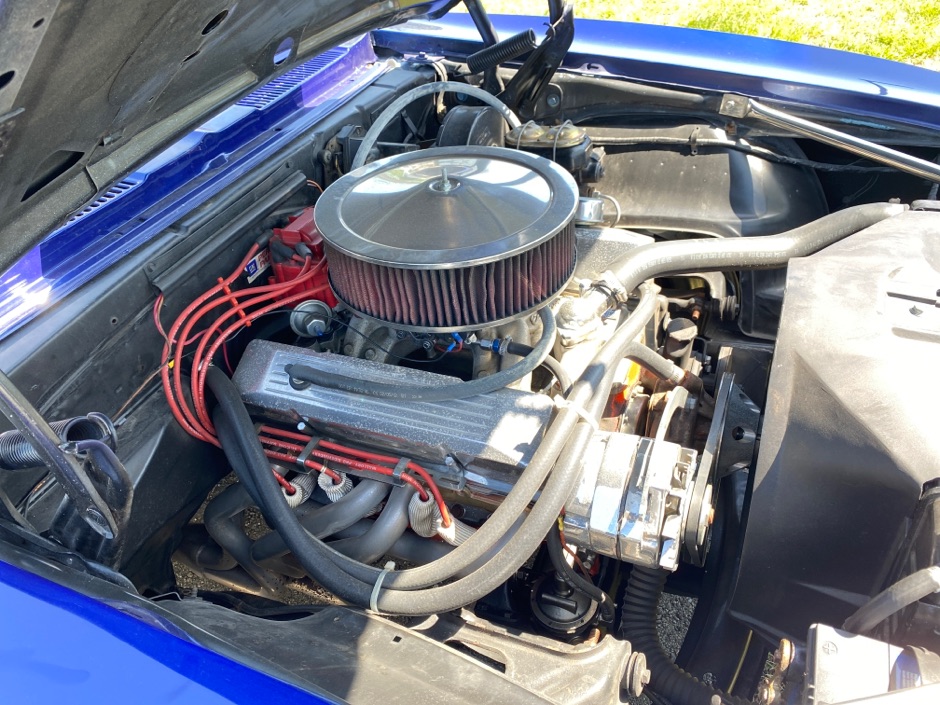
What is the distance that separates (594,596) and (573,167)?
36.3 inches

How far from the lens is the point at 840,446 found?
97 cm

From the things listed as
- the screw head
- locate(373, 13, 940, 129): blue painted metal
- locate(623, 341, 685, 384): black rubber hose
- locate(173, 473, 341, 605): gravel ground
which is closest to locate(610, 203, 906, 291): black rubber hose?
locate(623, 341, 685, 384): black rubber hose

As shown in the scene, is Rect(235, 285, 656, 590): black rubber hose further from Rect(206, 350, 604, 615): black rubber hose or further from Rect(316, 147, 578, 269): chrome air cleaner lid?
Rect(316, 147, 578, 269): chrome air cleaner lid

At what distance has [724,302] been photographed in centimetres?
167

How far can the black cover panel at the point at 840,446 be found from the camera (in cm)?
95

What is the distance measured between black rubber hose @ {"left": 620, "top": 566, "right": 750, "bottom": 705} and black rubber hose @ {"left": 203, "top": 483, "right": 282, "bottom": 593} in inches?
26.7

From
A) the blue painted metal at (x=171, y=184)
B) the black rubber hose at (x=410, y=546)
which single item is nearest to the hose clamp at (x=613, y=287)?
the black rubber hose at (x=410, y=546)

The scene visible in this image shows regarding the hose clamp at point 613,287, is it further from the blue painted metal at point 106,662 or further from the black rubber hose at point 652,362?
the blue painted metal at point 106,662

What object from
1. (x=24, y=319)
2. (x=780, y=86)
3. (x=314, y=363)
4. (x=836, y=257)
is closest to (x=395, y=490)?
(x=314, y=363)

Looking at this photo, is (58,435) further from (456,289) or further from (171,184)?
(171,184)

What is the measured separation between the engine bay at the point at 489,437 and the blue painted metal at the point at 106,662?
4.3 inches

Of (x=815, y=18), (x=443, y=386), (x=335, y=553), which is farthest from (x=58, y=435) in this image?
(x=815, y=18)

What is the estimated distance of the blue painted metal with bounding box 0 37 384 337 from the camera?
1.19 metres

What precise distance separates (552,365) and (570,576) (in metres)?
0.35
